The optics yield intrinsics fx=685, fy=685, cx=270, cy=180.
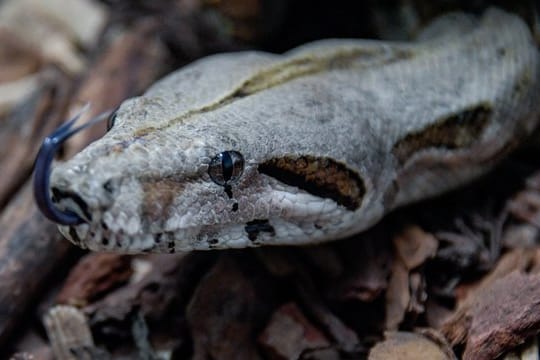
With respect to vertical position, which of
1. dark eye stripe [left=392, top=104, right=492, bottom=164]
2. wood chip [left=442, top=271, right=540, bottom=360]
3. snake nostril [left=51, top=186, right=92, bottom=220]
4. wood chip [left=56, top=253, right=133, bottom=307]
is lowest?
wood chip [left=56, top=253, right=133, bottom=307]

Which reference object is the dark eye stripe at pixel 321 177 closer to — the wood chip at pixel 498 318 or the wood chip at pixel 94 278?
the wood chip at pixel 498 318

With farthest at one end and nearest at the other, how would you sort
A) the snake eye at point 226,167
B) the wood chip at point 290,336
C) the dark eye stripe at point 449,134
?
the dark eye stripe at point 449,134 → the wood chip at point 290,336 → the snake eye at point 226,167

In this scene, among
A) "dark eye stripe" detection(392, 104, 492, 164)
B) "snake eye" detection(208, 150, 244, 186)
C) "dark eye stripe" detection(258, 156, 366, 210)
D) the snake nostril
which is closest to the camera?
the snake nostril

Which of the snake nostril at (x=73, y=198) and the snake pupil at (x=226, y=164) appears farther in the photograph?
the snake pupil at (x=226, y=164)

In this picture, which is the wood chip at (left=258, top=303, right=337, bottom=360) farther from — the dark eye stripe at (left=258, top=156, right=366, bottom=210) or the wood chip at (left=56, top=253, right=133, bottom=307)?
the wood chip at (left=56, top=253, right=133, bottom=307)

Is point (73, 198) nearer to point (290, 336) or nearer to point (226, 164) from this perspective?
point (226, 164)

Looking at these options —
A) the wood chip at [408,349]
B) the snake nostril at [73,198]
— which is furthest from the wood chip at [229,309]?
the snake nostril at [73,198]

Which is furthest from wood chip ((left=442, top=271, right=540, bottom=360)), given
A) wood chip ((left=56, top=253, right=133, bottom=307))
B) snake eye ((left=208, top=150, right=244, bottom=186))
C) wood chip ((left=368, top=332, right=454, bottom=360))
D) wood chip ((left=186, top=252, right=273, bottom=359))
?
wood chip ((left=56, top=253, right=133, bottom=307))
